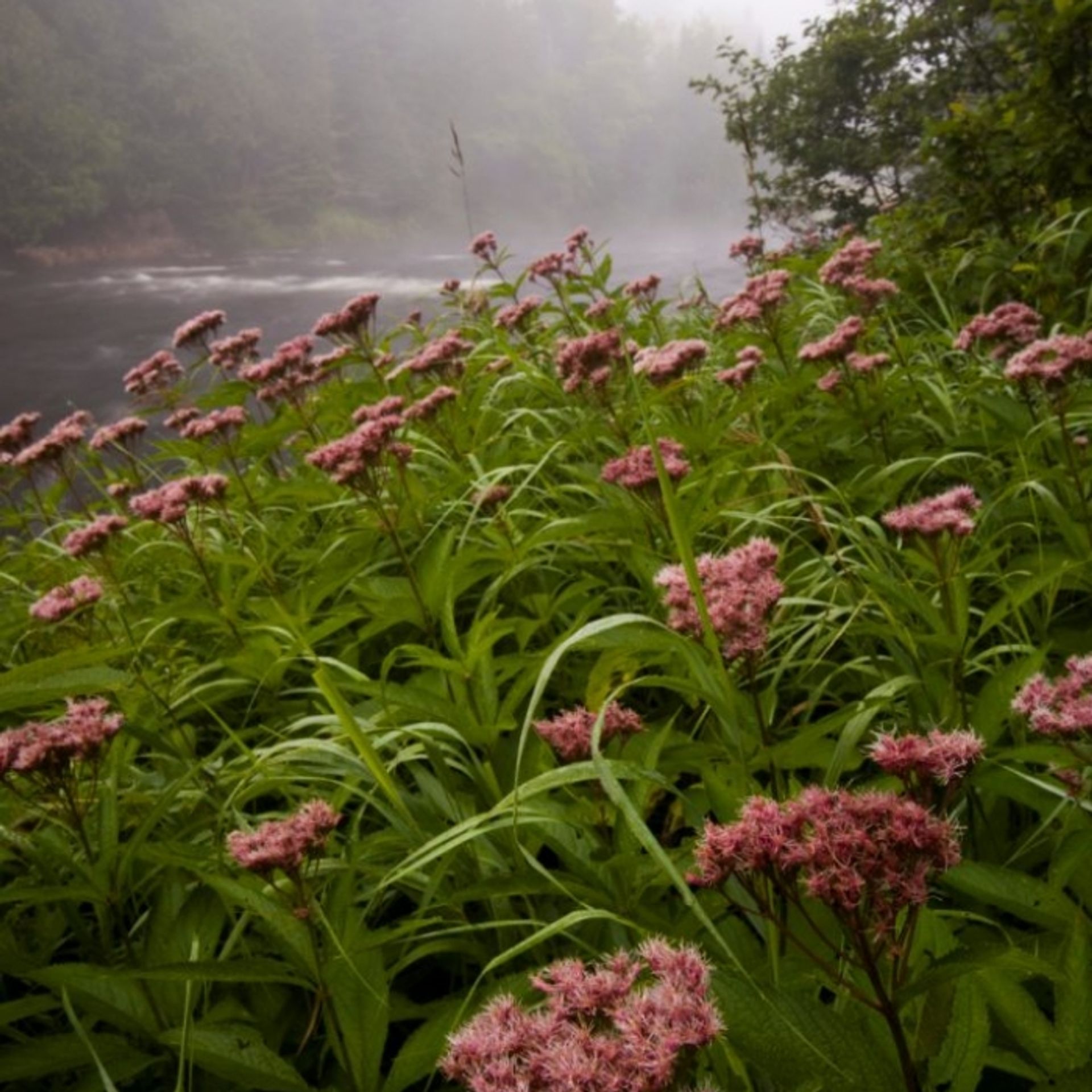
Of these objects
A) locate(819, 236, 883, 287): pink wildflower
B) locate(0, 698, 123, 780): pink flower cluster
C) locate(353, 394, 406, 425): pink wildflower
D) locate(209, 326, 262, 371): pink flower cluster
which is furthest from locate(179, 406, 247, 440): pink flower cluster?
locate(819, 236, 883, 287): pink wildflower

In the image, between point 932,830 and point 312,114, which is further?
point 312,114

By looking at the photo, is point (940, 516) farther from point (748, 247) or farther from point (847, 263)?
point (748, 247)

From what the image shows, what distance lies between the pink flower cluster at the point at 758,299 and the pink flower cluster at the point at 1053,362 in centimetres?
106

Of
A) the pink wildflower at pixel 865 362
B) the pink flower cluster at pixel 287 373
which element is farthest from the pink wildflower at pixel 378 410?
the pink wildflower at pixel 865 362

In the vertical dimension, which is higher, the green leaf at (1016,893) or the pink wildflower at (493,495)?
the pink wildflower at (493,495)

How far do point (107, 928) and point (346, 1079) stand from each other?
19.9 inches

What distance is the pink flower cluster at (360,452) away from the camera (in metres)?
1.94

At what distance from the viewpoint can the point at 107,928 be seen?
1.29 meters

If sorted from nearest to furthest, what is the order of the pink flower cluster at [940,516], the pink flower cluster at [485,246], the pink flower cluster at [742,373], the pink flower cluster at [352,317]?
the pink flower cluster at [940,516] → the pink flower cluster at [742,373] → the pink flower cluster at [352,317] → the pink flower cluster at [485,246]

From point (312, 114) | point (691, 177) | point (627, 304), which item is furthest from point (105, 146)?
point (691, 177)

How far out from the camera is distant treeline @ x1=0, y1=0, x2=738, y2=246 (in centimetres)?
2695

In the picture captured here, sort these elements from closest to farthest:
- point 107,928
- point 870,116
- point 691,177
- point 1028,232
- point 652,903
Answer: point 652,903
point 107,928
point 1028,232
point 870,116
point 691,177

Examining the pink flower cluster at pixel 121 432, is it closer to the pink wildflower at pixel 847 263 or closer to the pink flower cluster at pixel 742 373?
the pink flower cluster at pixel 742 373

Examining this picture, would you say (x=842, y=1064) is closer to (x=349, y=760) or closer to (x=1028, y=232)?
(x=349, y=760)
